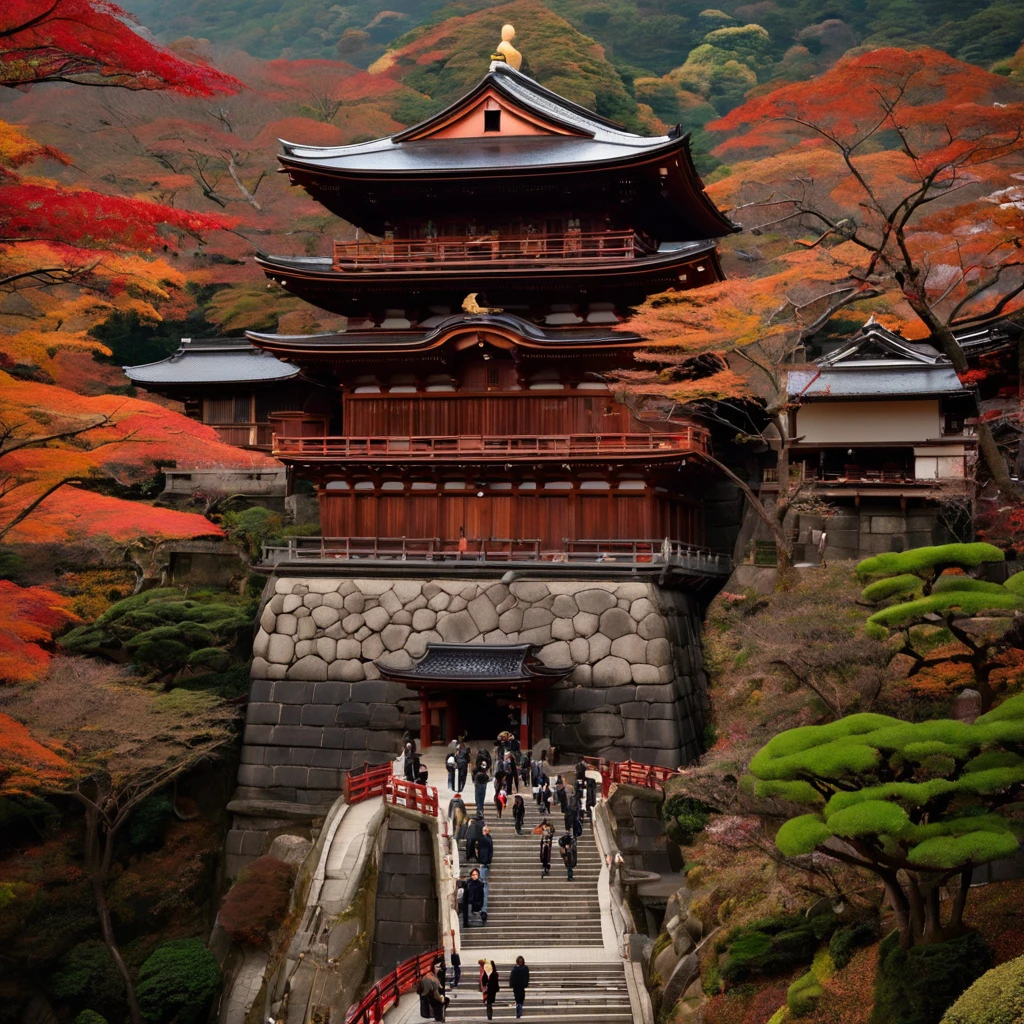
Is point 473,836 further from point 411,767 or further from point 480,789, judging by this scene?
point 411,767

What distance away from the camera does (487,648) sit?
28.8m

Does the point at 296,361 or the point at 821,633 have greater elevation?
the point at 296,361

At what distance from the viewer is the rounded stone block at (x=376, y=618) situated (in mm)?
30906

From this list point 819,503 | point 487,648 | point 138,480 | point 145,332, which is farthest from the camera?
point 145,332

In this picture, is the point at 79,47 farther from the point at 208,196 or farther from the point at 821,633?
the point at 208,196

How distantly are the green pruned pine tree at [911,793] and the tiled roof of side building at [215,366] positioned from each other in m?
27.7

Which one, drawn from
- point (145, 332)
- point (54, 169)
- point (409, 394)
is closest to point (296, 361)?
point (409, 394)

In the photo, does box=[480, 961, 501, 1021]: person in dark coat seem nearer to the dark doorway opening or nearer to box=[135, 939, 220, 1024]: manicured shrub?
box=[135, 939, 220, 1024]: manicured shrub

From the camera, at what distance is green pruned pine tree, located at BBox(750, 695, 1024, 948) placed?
13.0m

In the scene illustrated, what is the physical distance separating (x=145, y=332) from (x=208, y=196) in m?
6.59

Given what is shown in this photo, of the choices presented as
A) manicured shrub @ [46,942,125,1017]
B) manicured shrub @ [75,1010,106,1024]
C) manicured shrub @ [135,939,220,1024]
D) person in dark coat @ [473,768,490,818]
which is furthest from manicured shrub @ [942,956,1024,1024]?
manicured shrub @ [46,942,125,1017]

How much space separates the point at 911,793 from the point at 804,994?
3983 mm

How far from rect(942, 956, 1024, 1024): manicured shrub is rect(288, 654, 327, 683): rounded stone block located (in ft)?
68.2

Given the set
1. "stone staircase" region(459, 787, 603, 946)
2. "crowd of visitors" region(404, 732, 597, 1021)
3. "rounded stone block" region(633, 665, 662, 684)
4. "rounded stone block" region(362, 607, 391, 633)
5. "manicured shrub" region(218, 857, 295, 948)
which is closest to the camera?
"crowd of visitors" region(404, 732, 597, 1021)
